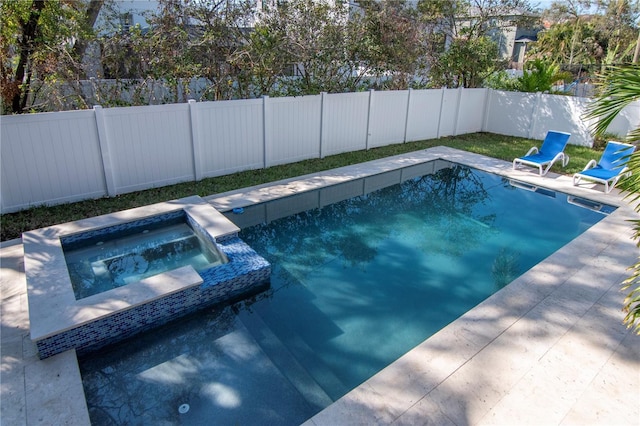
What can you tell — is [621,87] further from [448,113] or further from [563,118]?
[563,118]

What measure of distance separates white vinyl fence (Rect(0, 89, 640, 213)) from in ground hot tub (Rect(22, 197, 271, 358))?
4.19 feet

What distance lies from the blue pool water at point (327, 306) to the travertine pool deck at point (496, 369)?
11.2 inches

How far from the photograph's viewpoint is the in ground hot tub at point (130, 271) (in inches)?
156

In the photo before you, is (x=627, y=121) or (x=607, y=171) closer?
(x=607, y=171)

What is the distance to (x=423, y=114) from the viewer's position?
41.1 feet

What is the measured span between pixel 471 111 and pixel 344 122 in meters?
5.83

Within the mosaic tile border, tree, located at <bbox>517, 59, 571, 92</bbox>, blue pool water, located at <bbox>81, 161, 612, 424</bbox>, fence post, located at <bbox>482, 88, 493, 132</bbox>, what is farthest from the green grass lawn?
the mosaic tile border

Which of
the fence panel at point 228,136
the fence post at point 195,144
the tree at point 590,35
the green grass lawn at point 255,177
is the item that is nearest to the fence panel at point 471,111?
the green grass lawn at point 255,177

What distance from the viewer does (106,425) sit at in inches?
127

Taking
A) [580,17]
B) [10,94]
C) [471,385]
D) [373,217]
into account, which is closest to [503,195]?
[373,217]

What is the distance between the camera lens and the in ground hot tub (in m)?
3.96

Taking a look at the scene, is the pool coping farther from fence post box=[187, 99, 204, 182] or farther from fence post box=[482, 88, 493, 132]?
fence post box=[482, 88, 493, 132]

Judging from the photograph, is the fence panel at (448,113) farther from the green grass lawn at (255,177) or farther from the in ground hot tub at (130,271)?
the in ground hot tub at (130,271)

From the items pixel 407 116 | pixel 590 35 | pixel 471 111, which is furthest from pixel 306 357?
pixel 590 35
